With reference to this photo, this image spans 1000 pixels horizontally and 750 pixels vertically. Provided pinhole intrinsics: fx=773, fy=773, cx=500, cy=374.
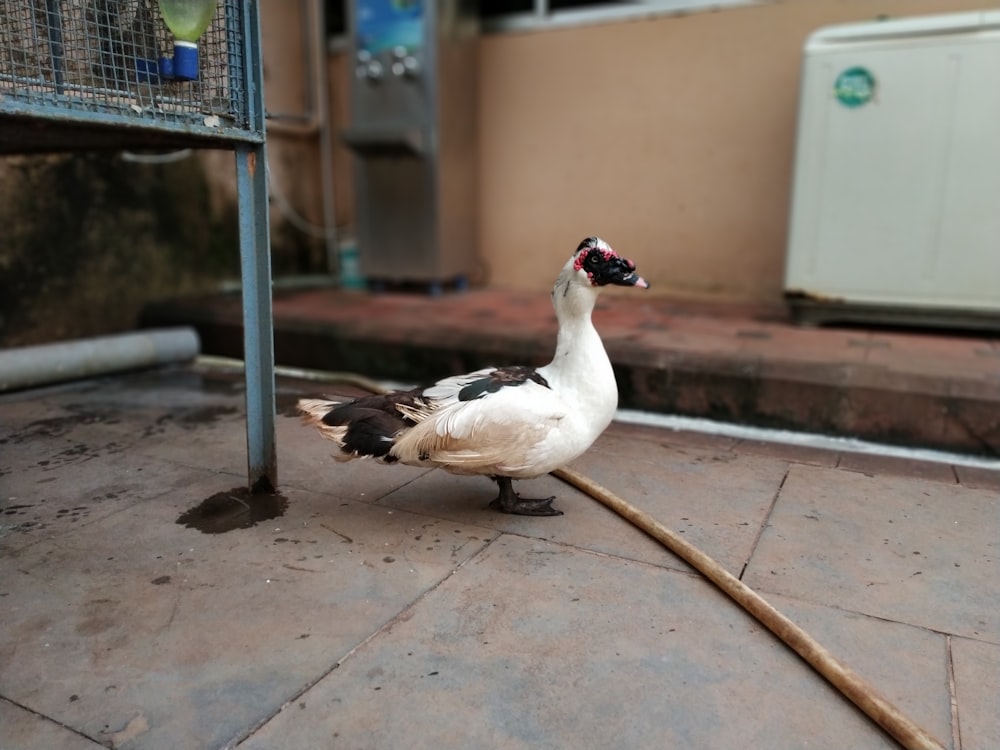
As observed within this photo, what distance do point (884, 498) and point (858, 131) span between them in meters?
2.50

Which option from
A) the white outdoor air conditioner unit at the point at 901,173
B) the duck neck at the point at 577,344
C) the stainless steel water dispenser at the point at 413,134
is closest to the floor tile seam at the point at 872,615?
the duck neck at the point at 577,344

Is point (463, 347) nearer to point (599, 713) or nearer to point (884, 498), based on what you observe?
point (884, 498)

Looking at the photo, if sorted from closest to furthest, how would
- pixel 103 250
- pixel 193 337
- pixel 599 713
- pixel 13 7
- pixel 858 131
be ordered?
pixel 599 713
pixel 13 7
pixel 858 131
pixel 193 337
pixel 103 250

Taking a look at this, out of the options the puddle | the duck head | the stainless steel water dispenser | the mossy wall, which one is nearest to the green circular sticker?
the duck head

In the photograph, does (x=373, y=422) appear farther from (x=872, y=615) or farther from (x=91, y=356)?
(x=91, y=356)

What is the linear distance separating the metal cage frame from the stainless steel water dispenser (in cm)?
318

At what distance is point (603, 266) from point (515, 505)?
91 centimetres

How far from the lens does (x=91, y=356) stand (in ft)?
14.9

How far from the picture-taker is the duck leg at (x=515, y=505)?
279 cm

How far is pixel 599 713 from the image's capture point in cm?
175

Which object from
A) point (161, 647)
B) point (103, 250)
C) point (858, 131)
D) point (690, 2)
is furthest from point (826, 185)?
point (103, 250)

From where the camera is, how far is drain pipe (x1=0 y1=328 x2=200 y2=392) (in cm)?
425

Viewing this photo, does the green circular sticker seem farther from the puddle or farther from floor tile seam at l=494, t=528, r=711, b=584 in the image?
the puddle

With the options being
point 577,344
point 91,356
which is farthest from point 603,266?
point 91,356
